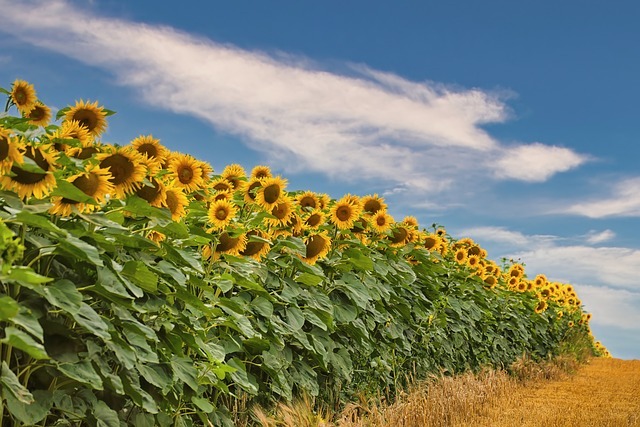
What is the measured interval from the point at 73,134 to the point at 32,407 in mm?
1664

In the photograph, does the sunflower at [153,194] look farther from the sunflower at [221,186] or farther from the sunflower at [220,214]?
the sunflower at [221,186]

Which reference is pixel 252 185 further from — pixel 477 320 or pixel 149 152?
pixel 477 320

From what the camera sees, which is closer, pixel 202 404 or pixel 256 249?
pixel 202 404

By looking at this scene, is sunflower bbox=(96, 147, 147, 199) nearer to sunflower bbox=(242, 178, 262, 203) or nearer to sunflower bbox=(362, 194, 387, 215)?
sunflower bbox=(242, 178, 262, 203)

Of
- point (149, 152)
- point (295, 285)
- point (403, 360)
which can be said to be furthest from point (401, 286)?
point (149, 152)

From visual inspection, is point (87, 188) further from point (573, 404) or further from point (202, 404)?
point (573, 404)

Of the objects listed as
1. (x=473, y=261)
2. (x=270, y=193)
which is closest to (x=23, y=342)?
(x=270, y=193)

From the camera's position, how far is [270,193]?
5738mm

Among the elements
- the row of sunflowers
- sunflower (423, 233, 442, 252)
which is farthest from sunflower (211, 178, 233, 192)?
sunflower (423, 233, 442, 252)

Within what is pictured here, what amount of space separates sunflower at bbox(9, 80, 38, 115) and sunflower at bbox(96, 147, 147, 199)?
2799 millimetres

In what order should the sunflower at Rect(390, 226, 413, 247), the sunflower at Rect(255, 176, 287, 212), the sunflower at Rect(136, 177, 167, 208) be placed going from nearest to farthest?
the sunflower at Rect(136, 177, 167, 208) → the sunflower at Rect(255, 176, 287, 212) → the sunflower at Rect(390, 226, 413, 247)

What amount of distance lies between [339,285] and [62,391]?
3.40 m

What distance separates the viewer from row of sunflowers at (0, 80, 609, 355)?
3230mm

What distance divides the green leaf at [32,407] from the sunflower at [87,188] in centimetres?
86
